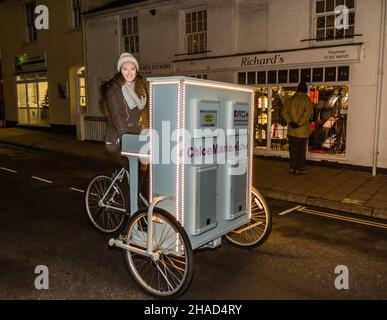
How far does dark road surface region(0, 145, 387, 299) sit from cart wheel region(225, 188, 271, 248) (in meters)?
0.11

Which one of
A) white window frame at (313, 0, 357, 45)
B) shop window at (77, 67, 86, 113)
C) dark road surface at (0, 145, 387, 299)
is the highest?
white window frame at (313, 0, 357, 45)

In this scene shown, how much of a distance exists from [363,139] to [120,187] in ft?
23.0

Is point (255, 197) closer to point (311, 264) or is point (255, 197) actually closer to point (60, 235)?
point (311, 264)

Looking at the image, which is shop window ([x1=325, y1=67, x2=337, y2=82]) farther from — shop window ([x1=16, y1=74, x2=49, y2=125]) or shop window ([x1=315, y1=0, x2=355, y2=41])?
Answer: shop window ([x1=16, y1=74, x2=49, y2=125])

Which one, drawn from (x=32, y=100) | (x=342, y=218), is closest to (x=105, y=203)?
(x=342, y=218)

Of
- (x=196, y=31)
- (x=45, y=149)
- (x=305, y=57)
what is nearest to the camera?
(x=305, y=57)

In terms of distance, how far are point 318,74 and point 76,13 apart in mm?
12019

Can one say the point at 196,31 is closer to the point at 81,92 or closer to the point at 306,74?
the point at 306,74

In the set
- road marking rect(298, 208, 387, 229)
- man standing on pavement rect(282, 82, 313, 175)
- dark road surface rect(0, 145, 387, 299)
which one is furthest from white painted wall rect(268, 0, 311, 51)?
dark road surface rect(0, 145, 387, 299)

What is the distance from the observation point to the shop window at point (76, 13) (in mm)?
17859

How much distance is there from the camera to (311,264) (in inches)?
185

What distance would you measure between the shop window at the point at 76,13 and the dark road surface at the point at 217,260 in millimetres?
13003

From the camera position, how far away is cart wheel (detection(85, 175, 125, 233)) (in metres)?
5.51

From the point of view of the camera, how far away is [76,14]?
18094mm
